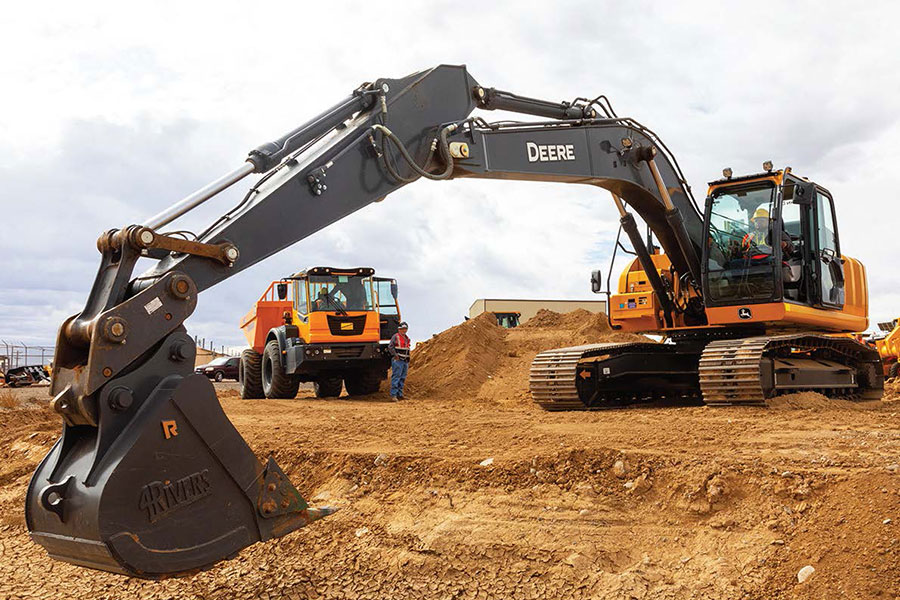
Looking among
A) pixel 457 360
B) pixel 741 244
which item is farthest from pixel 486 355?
pixel 741 244

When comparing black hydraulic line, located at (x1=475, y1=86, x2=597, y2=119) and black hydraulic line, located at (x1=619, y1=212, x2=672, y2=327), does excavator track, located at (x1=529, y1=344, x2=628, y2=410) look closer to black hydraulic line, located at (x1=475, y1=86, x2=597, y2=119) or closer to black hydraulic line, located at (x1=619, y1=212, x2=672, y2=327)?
black hydraulic line, located at (x1=619, y1=212, x2=672, y2=327)

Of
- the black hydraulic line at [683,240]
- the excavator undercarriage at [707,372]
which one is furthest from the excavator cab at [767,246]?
the excavator undercarriage at [707,372]

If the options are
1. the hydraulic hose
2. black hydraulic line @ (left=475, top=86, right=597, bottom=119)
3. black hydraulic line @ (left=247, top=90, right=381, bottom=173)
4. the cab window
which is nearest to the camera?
black hydraulic line @ (left=247, top=90, right=381, bottom=173)

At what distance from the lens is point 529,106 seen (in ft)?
29.0

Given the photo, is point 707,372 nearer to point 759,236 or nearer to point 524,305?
point 759,236

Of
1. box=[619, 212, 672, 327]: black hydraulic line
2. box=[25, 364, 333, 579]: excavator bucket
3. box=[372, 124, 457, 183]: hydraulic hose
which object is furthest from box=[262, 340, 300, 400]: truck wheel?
box=[25, 364, 333, 579]: excavator bucket

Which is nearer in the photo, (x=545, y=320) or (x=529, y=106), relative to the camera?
(x=529, y=106)

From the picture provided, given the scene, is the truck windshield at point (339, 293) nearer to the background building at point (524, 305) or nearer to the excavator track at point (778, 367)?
the excavator track at point (778, 367)

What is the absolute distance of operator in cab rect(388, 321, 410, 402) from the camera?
15992 millimetres

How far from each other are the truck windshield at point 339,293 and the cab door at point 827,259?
30.6 feet

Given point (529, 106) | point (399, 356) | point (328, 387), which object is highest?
point (529, 106)

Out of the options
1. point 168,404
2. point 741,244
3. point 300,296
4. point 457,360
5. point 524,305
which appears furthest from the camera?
point 524,305

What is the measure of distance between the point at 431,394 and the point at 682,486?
12004mm

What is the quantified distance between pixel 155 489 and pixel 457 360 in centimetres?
1528
